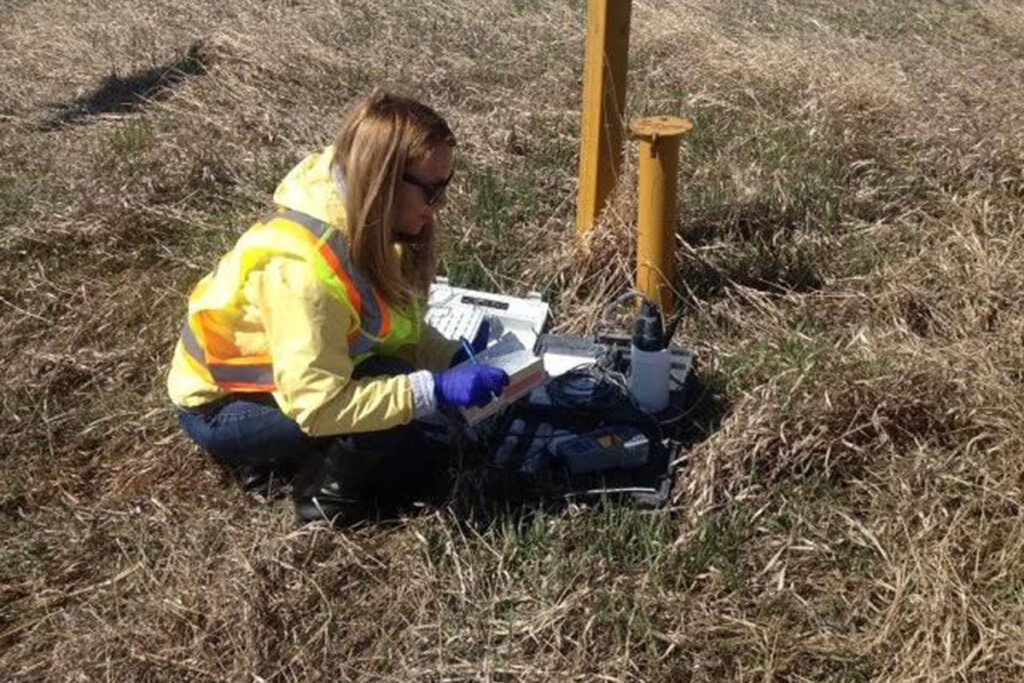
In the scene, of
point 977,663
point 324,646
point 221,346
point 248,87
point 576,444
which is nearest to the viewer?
point 977,663

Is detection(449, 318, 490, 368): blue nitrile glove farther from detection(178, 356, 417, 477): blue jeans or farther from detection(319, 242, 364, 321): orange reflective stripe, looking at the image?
detection(319, 242, 364, 321): orange reflective stripe

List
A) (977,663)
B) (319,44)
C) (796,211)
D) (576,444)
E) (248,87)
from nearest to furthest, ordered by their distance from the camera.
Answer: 1. (977,663)
2. (576,444)
3. (796,211)
4. (248,87)
5. (319,44)

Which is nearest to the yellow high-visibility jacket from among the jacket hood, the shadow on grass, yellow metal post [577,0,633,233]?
the jacket hood

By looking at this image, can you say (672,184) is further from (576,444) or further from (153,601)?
(153,601)

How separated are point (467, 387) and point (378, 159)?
0.58m

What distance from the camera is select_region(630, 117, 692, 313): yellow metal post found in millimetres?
3467

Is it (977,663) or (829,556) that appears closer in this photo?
(977,663)

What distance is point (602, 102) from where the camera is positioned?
3660mm

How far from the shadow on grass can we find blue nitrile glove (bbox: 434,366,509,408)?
364 centimetres

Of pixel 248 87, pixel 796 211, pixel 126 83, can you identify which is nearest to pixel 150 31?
pixel 126 83

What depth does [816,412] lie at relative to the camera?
298cm

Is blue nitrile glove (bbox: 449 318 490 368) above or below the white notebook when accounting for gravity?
below

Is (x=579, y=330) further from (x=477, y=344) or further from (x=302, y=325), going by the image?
(x=302, y=325)

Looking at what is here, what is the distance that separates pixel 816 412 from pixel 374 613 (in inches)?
50.5
